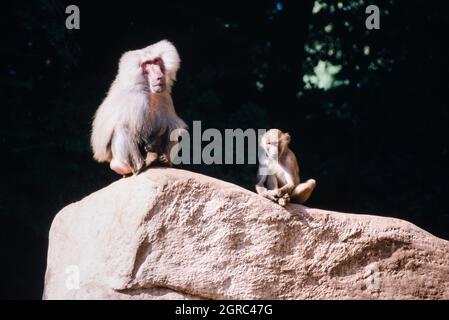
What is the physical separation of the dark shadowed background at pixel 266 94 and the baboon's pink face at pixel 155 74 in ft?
11.3

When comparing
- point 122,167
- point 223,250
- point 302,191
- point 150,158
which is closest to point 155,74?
point 150,158

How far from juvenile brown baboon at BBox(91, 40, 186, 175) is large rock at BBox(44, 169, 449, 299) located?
1.94ft

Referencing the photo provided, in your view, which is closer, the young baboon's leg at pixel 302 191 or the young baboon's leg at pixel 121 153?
the young baboon's leg at pixel 302 191

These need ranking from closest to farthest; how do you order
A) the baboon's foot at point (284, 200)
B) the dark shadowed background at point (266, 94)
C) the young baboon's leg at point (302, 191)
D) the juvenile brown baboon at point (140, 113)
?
the baboon's foot at point (284, 200) → the young baboon's leg at point (302, 191) → the juvenile brown baboon at point (140, 113) → the dark shadowed background at point (266, 94)

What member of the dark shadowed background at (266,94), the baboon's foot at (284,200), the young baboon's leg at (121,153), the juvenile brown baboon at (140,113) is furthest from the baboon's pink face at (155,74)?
the dark shadowed background at (266,94)

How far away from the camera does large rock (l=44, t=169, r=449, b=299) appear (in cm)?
658

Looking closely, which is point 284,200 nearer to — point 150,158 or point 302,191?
point 302,191

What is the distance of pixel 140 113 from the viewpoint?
778 centimetres

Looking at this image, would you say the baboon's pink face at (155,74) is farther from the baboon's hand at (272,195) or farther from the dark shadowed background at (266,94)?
the dark shadowed background at (266,94)

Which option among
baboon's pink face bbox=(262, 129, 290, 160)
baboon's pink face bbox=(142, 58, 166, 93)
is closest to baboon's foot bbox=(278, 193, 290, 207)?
baboon's pink face bbox=(262, 129, 290, 160)

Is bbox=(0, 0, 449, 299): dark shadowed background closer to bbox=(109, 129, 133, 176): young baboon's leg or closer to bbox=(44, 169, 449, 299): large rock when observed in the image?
bbox=(109, 129, 133, 176): young baboon's leg

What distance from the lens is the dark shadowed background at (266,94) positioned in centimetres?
1115

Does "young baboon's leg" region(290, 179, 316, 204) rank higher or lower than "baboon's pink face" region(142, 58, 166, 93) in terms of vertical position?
lower

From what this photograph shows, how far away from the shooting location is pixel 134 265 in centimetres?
649
